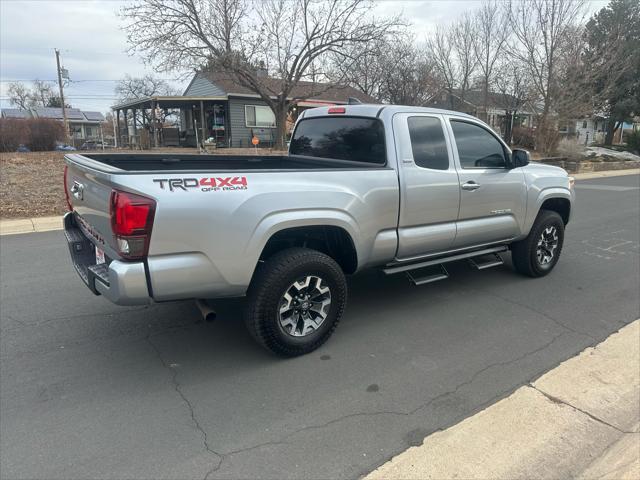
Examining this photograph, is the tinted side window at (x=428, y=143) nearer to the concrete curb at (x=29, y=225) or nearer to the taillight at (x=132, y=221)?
the taillight at (x=132, y=221)

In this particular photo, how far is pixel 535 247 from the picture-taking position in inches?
211

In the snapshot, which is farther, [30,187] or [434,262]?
[30,187]

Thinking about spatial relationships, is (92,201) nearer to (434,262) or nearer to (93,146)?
(434,262)

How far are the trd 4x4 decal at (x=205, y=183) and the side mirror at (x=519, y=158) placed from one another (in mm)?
3186

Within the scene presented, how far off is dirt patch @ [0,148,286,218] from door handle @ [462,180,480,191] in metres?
7.98

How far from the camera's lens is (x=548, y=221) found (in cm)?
536

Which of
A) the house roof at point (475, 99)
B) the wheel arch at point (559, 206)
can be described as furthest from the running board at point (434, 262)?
the house roof at point (475, 99)

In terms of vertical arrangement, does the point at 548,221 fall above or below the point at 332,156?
below

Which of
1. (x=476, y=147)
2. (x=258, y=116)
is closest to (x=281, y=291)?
(x=476, y=147)

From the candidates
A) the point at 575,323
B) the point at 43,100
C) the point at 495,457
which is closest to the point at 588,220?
the point at 575,323

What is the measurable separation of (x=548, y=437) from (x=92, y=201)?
3268 mm

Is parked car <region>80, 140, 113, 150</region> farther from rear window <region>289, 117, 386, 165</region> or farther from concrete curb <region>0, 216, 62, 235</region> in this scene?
rear window <region>289, 117, 386, 165</region>

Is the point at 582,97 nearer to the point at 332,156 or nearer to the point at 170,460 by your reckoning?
the point at 332,156

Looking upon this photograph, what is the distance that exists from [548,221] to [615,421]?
2985 mm
